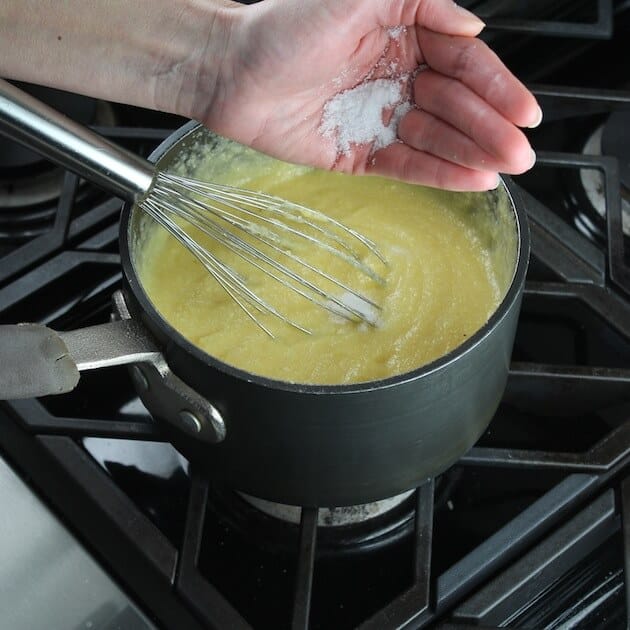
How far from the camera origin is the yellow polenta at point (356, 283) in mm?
698

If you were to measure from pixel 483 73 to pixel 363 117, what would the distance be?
116 millimetres

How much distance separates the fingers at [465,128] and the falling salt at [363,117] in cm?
2

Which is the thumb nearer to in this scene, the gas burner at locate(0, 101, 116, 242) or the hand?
the hand

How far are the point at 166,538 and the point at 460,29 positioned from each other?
440 millimetres

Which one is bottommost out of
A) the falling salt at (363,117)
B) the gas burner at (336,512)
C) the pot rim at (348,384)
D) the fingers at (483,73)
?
the gas burner at (336,512)

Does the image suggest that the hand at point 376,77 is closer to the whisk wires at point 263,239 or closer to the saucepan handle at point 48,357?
the whisk wires at point 263,239

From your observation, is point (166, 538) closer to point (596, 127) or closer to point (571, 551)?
point (571, 551)

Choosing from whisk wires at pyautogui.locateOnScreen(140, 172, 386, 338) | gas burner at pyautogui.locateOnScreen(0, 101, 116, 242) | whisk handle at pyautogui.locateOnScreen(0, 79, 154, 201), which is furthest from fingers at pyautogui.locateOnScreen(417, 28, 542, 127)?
gas burner at pyautogui.locateOnScreen(0, 101, 116, 242)

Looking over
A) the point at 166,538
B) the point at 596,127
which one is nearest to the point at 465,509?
the point at 166,538

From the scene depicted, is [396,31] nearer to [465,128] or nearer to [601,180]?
[465,128]

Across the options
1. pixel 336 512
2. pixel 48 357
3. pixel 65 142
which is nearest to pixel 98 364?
pixel 48 357

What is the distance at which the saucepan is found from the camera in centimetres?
57

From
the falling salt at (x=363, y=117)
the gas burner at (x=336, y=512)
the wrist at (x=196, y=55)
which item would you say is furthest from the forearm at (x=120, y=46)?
the gas burner at (x=336, y=512)

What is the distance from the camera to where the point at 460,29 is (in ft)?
2.38
